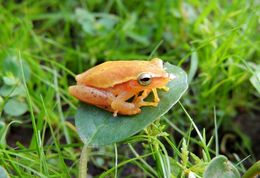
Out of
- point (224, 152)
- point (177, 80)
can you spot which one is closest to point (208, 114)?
point (224, 152)

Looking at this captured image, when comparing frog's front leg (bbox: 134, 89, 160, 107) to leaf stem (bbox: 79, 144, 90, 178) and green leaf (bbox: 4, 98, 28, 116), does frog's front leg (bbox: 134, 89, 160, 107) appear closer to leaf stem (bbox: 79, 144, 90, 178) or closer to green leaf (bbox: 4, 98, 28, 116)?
leaf stem (bbox: 79, 144, 90, 178)

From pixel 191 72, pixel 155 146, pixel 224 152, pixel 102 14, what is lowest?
pixel 224 152

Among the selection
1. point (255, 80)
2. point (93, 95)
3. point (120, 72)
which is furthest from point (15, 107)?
point (255, 80)

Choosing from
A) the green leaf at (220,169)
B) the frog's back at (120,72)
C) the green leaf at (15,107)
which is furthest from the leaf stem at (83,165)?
the green leaf at (15,107)

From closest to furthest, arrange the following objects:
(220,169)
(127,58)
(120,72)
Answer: (220,169), (120,72), (127,58)

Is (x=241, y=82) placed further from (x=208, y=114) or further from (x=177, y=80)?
(x=177, y=80)

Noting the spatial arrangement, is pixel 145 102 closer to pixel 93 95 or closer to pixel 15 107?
pixel 93 95
